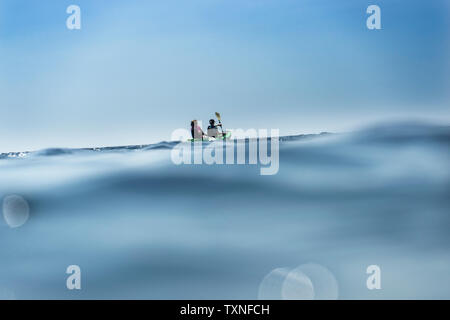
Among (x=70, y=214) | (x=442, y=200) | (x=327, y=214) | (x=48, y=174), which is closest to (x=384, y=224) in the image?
(x=327, y=214)

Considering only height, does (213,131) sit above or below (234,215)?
above

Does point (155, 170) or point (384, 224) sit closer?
point (384, 224)

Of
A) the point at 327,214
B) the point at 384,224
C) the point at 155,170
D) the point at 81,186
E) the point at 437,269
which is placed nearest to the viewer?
the point at 437,269

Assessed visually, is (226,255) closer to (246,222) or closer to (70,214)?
(246,222)

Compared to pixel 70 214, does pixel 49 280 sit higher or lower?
lower

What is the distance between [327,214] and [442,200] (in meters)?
2.74

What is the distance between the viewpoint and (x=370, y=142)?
10906 millimetres

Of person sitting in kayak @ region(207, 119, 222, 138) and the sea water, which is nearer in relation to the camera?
the sea water

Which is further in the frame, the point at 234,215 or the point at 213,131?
the point at 213,131

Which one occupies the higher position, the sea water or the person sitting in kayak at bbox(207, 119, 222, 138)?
the person sitting in kayak at bbox(207, 119, 222, 138)

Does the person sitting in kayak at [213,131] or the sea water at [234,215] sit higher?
the person sitting in kayak at [213,131]

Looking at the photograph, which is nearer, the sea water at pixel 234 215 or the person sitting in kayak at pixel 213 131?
the sea water at pixel 234 215

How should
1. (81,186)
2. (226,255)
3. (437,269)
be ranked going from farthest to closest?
(81,186) → (226,255) → (437,269)
